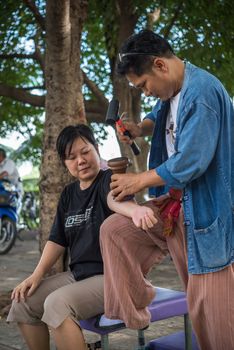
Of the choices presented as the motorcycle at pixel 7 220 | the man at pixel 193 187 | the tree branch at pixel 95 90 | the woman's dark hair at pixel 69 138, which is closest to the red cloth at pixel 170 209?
the man at pixel 193 187

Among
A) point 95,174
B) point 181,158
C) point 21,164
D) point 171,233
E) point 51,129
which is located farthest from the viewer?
point 21,164

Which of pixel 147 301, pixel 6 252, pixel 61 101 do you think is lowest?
pixel 6 252

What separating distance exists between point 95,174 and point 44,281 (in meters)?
0.69

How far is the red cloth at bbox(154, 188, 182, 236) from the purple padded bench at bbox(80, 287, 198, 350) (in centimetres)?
47

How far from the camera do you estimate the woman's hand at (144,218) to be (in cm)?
291

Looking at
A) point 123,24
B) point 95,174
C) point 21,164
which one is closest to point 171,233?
point 95,174

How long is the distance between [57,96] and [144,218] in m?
3.17

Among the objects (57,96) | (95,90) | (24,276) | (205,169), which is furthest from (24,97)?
(205,169)

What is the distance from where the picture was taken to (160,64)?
2.89 metres

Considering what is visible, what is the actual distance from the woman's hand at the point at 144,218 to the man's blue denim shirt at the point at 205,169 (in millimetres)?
159

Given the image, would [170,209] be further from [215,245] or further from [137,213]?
[215,245]

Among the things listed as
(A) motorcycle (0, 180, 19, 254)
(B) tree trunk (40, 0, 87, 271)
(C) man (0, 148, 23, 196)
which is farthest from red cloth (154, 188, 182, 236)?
(C) man (0, 148, 23, 196)

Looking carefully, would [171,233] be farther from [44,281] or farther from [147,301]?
[44,281]

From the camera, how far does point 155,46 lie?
290 centimetres
